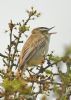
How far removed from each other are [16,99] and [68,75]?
436 millimetres

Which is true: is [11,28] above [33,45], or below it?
above

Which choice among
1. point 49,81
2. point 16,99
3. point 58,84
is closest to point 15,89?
point 16,99

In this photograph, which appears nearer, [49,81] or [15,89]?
[15,89]

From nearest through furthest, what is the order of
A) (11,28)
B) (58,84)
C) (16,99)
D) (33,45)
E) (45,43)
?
(16,99) < (58,84) < (11,28) < (33,45) < (45,43)

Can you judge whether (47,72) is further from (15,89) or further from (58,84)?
(15,89)

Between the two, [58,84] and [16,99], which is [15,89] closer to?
[16,99]

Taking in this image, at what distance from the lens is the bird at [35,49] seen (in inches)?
177

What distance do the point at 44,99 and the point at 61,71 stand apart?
330 millimetres

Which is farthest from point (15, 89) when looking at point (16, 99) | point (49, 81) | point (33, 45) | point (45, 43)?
point (45, 43)

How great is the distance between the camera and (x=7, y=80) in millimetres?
1854

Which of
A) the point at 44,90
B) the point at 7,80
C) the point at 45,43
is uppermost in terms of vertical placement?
the point at 7,80

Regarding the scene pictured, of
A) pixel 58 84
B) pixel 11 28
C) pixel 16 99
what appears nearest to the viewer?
pixel 16 99

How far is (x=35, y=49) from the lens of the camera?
584 centimetres

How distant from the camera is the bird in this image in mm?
4497
